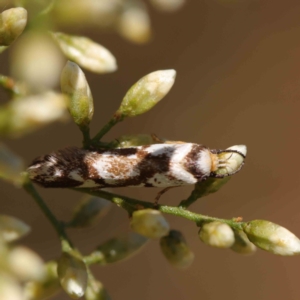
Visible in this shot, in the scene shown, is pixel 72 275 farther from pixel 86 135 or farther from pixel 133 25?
pixel 133 25

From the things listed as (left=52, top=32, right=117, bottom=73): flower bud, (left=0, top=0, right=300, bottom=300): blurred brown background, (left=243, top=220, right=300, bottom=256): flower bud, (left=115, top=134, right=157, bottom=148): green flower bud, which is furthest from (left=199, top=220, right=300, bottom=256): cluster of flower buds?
(left=0, top=0, right=300, bottom=300): blurred brown background

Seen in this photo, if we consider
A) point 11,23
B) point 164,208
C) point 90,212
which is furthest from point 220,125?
point 11,23

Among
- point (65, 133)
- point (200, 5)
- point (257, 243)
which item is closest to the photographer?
point (257, 243)

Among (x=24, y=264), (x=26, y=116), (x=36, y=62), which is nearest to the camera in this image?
(x=26, y=116)

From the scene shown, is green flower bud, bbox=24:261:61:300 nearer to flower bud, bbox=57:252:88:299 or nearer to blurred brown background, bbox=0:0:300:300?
flower bud, bbox=57:252:88:299

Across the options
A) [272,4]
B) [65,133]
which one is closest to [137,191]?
[65,133]

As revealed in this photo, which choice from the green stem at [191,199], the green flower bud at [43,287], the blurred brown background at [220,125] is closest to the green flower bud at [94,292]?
the green flower bud at [43,287]

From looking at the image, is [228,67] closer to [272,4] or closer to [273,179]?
[272,4]
